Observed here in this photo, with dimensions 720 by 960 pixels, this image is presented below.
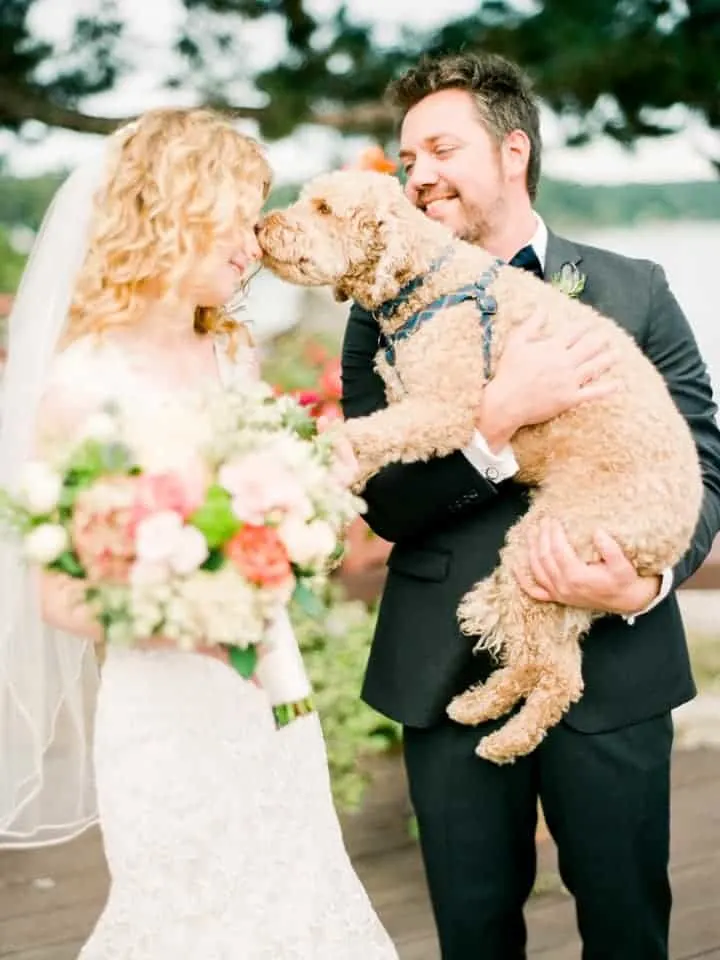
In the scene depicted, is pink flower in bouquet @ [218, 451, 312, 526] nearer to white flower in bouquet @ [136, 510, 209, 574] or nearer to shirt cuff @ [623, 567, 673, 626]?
white flower in bouquet @ [136, 510, 209, 574]

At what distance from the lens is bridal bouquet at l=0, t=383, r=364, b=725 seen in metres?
1.54

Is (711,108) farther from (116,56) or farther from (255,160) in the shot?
(255,160)

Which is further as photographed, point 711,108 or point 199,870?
point 711,108

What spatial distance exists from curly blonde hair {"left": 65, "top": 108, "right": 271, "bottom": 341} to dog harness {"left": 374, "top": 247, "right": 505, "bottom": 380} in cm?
36

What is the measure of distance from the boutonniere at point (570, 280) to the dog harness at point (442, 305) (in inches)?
4.7

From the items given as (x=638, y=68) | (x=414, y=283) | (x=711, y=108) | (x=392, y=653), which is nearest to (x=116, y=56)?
(x=638, y=68)

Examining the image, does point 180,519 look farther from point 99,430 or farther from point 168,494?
point 99,430

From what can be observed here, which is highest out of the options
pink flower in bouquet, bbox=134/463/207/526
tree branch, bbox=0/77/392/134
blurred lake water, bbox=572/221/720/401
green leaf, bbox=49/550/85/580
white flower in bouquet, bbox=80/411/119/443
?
tree branch, bbox=0/77/392/134

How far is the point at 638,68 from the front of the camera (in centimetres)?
482

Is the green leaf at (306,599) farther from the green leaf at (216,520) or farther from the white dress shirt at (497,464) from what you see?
the white dress shirt at (497,464)

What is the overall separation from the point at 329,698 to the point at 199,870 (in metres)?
1.76

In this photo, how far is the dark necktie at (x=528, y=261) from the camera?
88.8 inches

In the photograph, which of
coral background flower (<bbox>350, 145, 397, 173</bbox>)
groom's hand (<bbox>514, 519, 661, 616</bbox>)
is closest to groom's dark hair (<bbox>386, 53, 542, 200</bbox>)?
coral background flower (<bbox>350, 145, 397, 173</bbox>)

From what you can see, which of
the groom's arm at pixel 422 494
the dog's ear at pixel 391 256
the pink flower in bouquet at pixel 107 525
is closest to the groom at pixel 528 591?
the groom's arm at pixel 422 494
